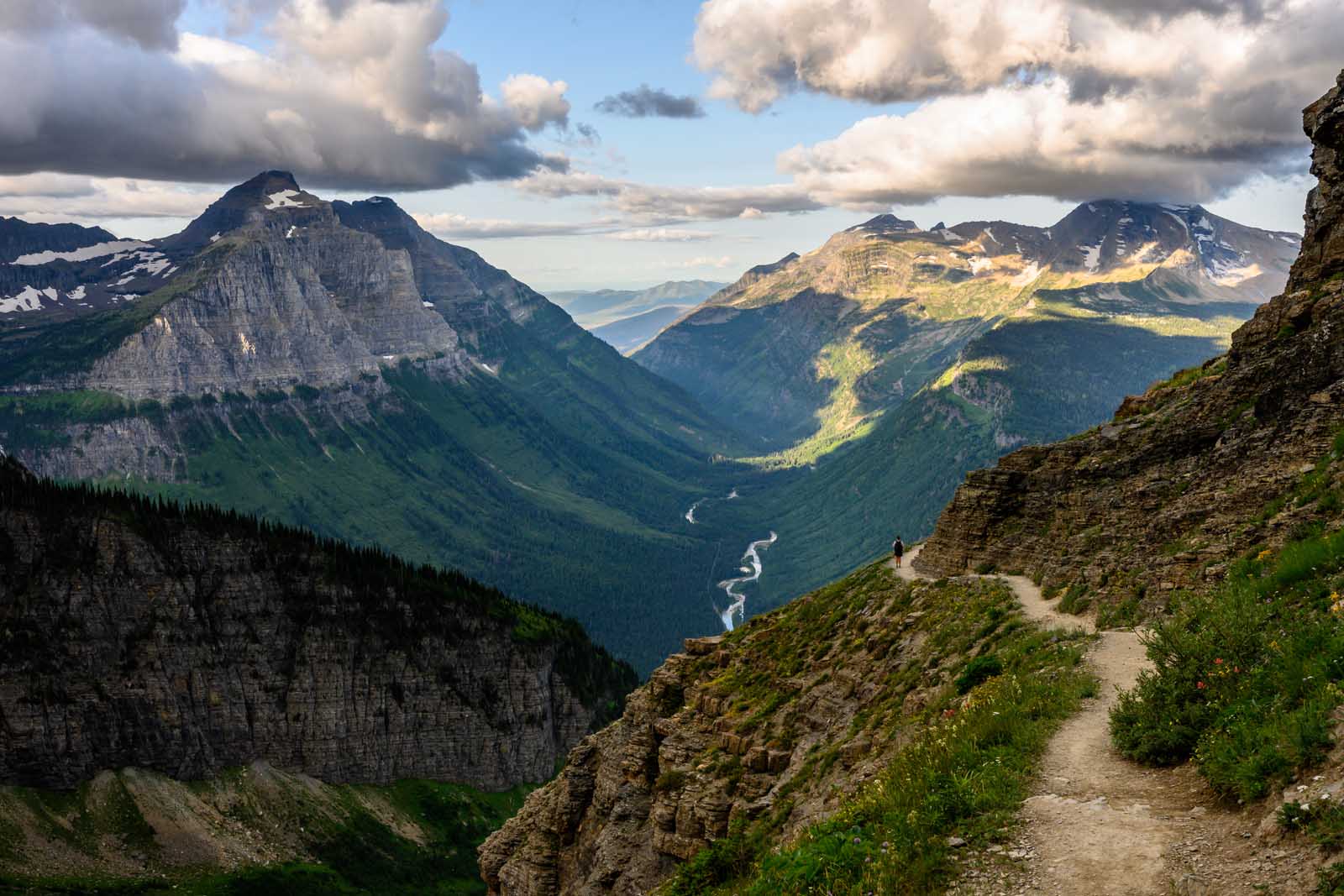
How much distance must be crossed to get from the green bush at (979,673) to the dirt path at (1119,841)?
8955 mm

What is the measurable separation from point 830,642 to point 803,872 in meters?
30.5

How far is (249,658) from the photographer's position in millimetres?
139875

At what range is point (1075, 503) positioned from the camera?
47375 millimetres

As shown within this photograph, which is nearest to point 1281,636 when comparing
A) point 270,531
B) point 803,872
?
point 803,872

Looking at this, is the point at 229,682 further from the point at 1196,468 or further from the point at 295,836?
the point at 1196,468

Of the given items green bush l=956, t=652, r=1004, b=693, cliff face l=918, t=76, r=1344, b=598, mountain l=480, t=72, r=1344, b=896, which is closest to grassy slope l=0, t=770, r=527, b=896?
mountain l=480, t=72, r=1344, b=896

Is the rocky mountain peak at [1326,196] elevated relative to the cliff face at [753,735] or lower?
elevated

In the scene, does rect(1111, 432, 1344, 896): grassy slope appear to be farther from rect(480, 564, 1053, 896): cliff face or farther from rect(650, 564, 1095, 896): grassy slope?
rect(480, 564, 1053, 896): cliff face

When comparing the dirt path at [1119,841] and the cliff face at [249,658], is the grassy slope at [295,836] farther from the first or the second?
the dirt path at [1119,841]

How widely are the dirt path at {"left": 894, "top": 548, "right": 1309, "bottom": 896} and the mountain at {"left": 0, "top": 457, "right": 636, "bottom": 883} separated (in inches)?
4469

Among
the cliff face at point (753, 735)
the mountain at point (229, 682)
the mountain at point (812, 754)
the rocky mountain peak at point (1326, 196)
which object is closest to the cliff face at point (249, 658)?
the mountain at point (229, 682)

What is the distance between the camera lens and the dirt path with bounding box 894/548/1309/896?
16.5 m

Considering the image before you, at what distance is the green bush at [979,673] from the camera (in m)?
Result: 32.5

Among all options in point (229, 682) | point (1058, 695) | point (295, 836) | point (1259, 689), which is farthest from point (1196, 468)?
point (229, 682)
